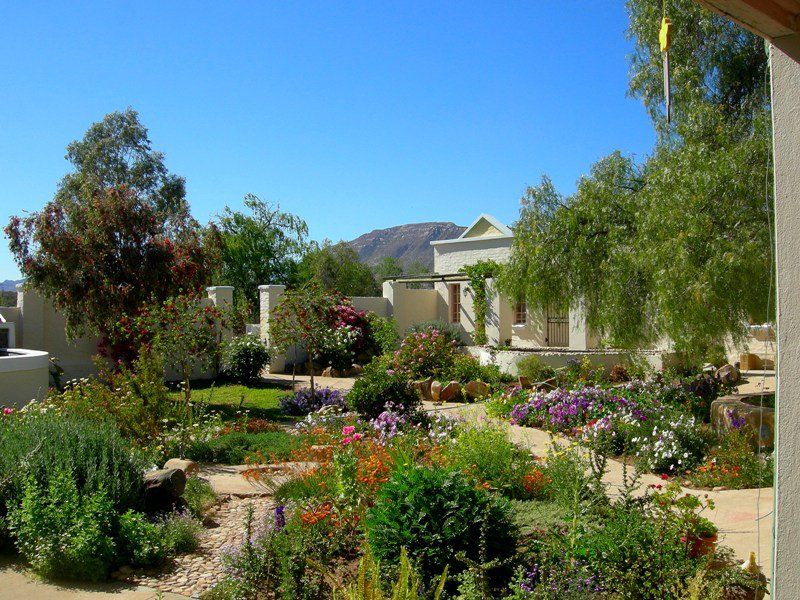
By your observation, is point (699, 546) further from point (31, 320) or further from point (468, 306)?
point (468, 306)

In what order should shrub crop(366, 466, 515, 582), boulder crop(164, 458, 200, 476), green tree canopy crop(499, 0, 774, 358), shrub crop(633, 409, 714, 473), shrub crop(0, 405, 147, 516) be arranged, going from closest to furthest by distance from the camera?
shrub crop(366, 466, 515, 582), shrub crop(0, 405, 147, 516), boulder crop(164, 458, 200, 476), shrub crop(633, 409, 714, 473), green tree canopy crop(499, 0, 774, 358)

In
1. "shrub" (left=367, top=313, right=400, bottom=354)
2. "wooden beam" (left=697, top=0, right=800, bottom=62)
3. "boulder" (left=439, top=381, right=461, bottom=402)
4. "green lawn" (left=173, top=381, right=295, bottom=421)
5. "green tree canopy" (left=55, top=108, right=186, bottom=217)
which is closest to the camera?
"wooden beam" (left=697, top=0, right=800, bottom=62)

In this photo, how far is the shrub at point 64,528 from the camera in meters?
4.52

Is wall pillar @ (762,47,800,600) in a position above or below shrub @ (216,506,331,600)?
above

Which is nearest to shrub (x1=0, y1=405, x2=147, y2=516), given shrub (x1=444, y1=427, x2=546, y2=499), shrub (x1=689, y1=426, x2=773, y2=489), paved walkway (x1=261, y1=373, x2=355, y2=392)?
shrub (x1=444, y1=427, x2=546, y2=499)

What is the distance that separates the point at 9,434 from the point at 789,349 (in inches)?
238

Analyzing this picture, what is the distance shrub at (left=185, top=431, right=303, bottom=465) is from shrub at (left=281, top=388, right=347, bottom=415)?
10.3 feet

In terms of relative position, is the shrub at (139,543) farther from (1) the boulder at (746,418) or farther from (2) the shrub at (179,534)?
(1) the boulder at (746,418)

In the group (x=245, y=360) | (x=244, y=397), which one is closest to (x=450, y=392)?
(x=244, y=397)

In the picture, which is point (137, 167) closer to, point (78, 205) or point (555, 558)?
point (78, 205)

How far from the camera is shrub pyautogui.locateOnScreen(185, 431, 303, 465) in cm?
790

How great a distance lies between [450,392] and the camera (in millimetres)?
14094

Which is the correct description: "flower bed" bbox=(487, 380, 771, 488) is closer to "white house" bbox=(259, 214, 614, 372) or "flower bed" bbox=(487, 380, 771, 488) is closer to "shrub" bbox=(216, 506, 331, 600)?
"shrub" bbox=(216, 506, 331, 600)

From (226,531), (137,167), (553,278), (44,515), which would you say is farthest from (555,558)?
(137,167)
